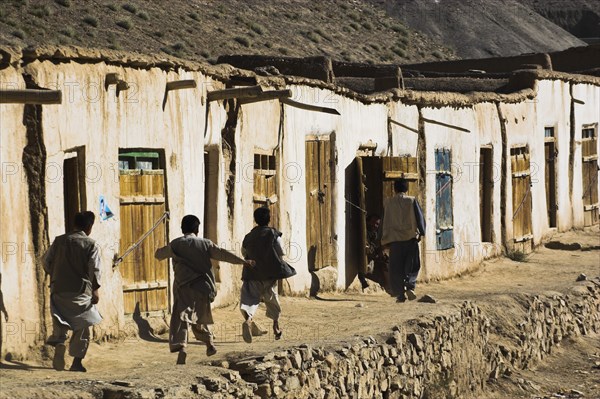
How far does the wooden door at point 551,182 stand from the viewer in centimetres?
2259

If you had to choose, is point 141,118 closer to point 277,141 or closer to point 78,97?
point 78,97

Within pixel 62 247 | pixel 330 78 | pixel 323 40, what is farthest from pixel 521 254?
pixel 323 40

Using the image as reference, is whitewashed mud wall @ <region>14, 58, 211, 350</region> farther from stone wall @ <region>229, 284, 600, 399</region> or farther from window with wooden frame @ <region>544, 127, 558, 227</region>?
window with wooden frame @ <region>544, 127, 558, 227</region>

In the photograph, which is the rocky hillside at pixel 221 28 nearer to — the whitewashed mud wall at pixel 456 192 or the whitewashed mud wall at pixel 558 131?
the whitewashed mud wall at pixel 558 131

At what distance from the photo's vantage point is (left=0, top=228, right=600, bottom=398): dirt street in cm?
911

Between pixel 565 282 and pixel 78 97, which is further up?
pixel 78 97

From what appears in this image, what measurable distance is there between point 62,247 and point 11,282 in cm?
51

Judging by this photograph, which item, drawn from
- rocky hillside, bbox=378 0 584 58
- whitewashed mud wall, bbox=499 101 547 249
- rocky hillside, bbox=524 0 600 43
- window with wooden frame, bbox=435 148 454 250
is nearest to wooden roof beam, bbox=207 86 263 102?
window with wooden frame, bbox=435 148 454 250

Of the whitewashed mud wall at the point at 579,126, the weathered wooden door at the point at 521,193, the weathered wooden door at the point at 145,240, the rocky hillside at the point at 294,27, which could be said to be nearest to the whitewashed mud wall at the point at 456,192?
the weathered wooden door at the point at 521,193

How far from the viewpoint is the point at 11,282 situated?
9.73 meters

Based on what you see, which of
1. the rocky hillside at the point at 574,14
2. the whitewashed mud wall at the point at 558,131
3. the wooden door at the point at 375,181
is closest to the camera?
the wooden door at the point at 375,181

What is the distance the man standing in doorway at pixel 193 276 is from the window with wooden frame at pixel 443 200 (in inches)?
312

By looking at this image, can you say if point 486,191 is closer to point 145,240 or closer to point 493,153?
point 493,153

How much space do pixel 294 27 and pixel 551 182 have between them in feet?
91.3
